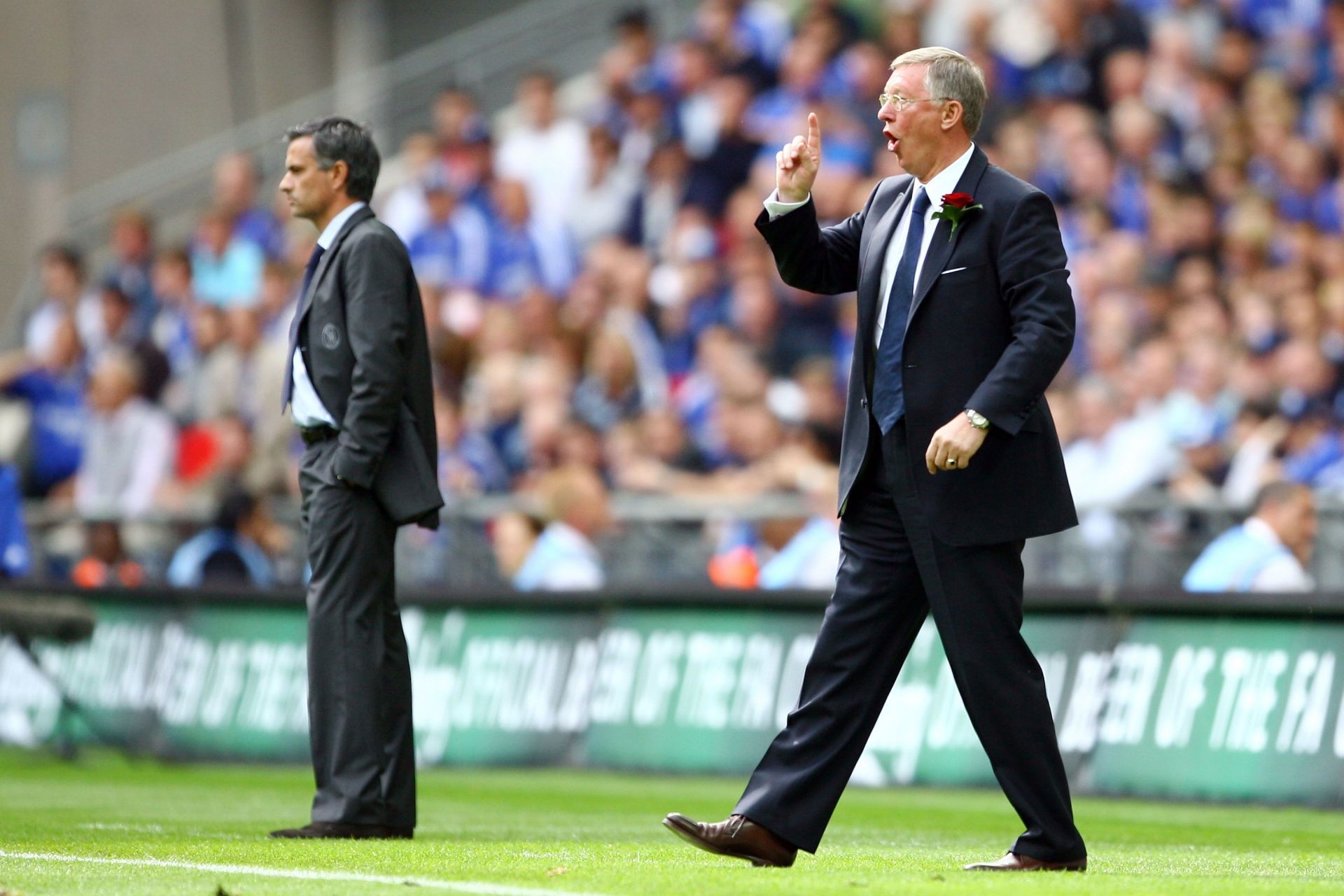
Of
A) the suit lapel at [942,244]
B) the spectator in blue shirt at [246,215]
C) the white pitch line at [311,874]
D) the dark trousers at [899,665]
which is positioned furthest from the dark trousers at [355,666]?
the spectator in blue shirt at [246,215]

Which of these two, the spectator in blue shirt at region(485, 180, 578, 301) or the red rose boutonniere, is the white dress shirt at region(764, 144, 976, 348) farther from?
the spectator in blue shirt at region(485, 180, 578, 301)

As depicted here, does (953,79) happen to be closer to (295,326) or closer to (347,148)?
(347,148)

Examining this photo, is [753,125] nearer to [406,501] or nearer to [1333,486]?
[1333,486]

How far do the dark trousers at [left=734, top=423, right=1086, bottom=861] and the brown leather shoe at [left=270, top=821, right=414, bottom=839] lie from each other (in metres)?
1.81

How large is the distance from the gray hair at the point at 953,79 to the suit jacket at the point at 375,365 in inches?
90.6

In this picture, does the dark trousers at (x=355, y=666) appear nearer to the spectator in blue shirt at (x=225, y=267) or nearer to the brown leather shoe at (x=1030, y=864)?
the brown leather shoe at (x=1030, y=864)

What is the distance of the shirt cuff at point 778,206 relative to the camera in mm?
6918

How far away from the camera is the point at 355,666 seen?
823 cm

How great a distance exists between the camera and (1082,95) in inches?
675

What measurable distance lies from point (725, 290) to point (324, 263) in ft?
30.6

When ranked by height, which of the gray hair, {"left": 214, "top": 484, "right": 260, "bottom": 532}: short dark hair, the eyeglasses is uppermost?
the gray hair

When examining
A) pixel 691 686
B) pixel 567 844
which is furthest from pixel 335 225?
pixel 691 686

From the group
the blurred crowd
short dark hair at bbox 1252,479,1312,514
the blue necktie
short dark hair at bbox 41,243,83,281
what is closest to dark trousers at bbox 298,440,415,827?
the blue necktie

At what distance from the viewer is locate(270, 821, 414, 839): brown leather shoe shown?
317 inches
